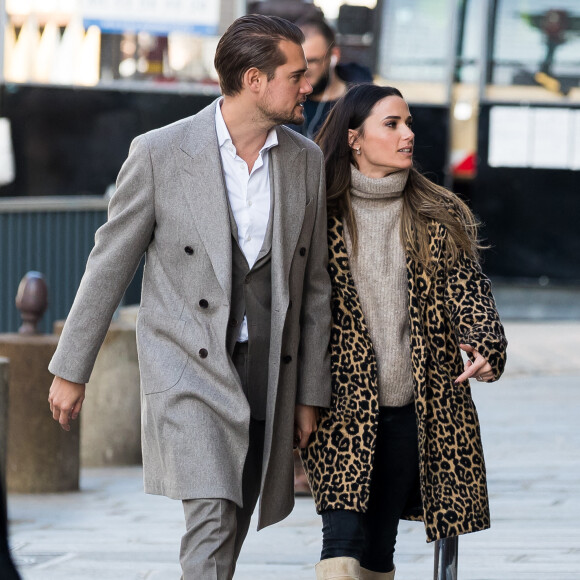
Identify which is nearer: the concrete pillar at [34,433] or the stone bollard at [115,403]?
the concrete pillar at [34,433]

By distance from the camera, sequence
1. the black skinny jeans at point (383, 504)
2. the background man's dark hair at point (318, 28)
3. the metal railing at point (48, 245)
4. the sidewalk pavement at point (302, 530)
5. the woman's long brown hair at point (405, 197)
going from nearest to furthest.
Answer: the black skinny jeans at point (383, 504) < the woman's long brown hair at point (405, 197) < the sidewalk pavement at point (302, 530) < the background man's dark hair at point (318, 28) < the metal railing at point (48, 245)

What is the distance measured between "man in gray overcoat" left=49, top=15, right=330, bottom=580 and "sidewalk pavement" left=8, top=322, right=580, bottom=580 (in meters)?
1.64

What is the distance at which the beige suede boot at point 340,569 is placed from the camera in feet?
14.0

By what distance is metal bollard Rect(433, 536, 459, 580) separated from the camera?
460cm

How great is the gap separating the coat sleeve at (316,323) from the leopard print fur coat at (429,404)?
55mm

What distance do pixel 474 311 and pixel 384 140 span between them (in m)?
0.59

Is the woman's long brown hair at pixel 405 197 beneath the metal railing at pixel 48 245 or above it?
above

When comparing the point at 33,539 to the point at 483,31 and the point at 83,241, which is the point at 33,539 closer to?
the point at 83,241

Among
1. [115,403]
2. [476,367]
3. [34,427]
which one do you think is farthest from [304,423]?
[115,403]

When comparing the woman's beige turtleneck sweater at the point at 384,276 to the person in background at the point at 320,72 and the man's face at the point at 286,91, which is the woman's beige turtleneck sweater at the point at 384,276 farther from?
the person in background at the point at 320,72

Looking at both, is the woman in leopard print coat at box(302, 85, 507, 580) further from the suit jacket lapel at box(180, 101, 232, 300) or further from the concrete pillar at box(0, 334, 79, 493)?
the concrete pillar at box(0, 334, 79, 493)

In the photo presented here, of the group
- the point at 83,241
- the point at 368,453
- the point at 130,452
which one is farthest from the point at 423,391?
the point at 83,241

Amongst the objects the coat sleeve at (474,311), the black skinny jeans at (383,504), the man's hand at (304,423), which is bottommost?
the black skinny jeans at (383,504)

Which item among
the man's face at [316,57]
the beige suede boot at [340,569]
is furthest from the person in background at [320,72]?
the beige suede boot at [340,569]
